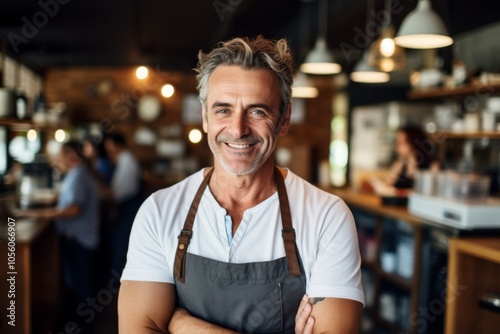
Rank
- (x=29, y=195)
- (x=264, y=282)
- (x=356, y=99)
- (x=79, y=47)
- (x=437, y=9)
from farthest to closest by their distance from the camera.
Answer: (x=356, y=99) → (x=79, y=47) → (x=29, y=195) → (x=437, y=9) → (x=264, y=282)

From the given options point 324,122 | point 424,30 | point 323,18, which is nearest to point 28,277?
point 424,30

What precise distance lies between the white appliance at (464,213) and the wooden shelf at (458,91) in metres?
1.63

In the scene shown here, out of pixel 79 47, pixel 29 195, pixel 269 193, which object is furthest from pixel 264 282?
pixel 79 47

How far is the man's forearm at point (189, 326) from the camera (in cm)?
164

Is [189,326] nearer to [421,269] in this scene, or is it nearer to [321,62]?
[421,269]

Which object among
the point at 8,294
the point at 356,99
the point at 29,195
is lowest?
the point at 8,294

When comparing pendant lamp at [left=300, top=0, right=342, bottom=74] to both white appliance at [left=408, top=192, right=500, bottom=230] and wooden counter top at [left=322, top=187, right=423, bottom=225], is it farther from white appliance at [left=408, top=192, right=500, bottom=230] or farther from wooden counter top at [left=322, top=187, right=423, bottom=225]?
white appliance at [left=408, top=192, right=500, bottom=230]

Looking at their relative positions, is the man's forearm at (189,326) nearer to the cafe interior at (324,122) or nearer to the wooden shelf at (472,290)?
the cafe interior at (324,122)

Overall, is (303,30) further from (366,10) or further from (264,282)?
(264,282)

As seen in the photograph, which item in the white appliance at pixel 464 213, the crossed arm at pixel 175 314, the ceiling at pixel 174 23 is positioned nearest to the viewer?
the crossed arm at pixel 175 314

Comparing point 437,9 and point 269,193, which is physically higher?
point 437,9

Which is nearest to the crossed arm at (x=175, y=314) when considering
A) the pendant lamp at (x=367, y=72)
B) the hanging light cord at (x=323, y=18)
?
the pendant lamp at (x=367, y=72)

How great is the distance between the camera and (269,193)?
1.79 meters

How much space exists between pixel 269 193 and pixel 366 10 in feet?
11.3
